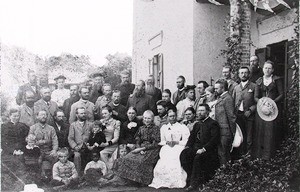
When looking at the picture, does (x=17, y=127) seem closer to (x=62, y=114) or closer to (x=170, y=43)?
(x=62, y=114)

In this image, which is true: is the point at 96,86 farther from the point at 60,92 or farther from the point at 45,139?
the point at 45,139

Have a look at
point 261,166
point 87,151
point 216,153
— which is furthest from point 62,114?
point 261,166

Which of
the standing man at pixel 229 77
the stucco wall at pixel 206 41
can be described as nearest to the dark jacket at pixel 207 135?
the standing man at pixel 229 77

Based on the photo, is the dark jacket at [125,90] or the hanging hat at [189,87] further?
the dark jacket at [125,90]

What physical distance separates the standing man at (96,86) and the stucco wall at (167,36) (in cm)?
70

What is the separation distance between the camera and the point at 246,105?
7.06 m

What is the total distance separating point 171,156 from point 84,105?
1.69 metres

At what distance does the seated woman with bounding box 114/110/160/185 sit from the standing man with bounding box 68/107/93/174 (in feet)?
1.87

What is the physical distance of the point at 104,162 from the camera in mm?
7031

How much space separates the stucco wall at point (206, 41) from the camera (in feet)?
27.3

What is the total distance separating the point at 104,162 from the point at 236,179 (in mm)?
2091

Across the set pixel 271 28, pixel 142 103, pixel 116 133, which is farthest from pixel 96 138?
pixel 271 28

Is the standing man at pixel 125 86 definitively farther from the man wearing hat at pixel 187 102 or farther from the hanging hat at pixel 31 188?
the hanging hat at pixel 31 188

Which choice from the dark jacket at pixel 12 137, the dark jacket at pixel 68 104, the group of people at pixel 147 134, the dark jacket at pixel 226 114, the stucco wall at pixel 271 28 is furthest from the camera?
the stucco wall at pixel 271 28
